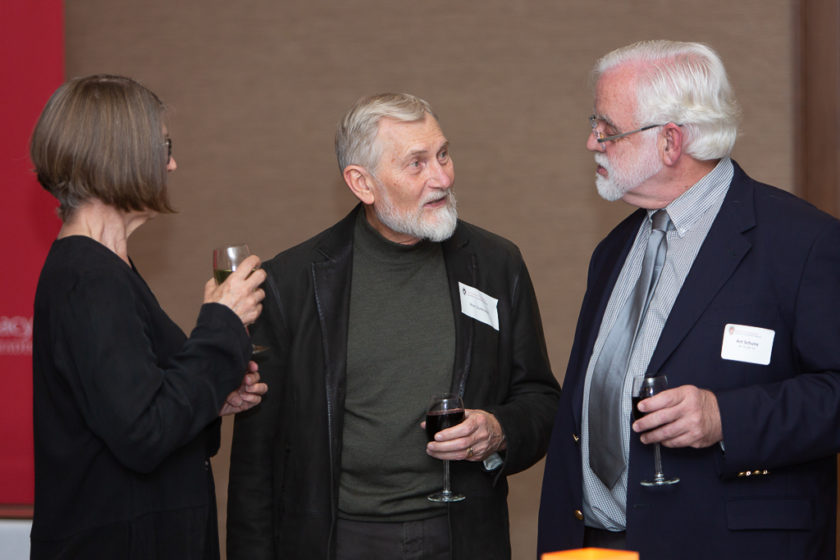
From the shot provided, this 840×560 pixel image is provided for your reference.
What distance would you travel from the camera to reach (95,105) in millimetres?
2217

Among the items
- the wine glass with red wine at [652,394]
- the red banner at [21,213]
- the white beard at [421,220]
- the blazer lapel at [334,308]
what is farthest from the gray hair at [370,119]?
the red banner at [21,213]

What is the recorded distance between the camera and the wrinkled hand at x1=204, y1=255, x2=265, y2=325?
7.71 ft

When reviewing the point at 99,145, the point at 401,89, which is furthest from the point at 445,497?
the point at 401,89

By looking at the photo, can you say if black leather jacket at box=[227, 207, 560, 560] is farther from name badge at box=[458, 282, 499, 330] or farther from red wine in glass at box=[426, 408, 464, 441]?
red wine in glass at box=[426, 408, 464, 441]

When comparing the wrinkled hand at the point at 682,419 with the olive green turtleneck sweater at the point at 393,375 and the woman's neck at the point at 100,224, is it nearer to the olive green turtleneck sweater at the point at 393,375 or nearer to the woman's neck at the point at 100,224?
the olive green turtleneck sweater at the point at 393,375

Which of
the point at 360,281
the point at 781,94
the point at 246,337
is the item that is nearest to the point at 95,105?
the point at 246,337

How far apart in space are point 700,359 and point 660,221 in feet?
1.52

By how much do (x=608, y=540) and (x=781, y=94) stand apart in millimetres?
2533

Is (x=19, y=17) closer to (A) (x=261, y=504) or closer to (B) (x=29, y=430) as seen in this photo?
(B) (x=29, y=430)

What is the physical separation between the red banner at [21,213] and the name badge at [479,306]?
196 centimetres

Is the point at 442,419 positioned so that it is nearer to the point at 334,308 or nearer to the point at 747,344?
the point at 334,308

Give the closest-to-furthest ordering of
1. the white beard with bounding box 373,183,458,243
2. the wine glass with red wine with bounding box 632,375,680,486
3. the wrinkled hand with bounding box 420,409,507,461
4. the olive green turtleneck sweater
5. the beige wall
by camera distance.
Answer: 1. the wine glass with red wine with bounding box 632,375,680,486
2. the wrinkled hand with bounding box 420,409,507,461
3. the olive green turtleneck sweater
4. the white beard with bounding box 373,183,458,243
5. the beige wall

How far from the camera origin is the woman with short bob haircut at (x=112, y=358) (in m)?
2.09

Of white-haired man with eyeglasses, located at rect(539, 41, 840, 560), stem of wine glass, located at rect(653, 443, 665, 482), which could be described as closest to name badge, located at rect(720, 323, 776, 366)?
white-haired man with eyeglasses, located at rect(539, 41, 840, 560)
